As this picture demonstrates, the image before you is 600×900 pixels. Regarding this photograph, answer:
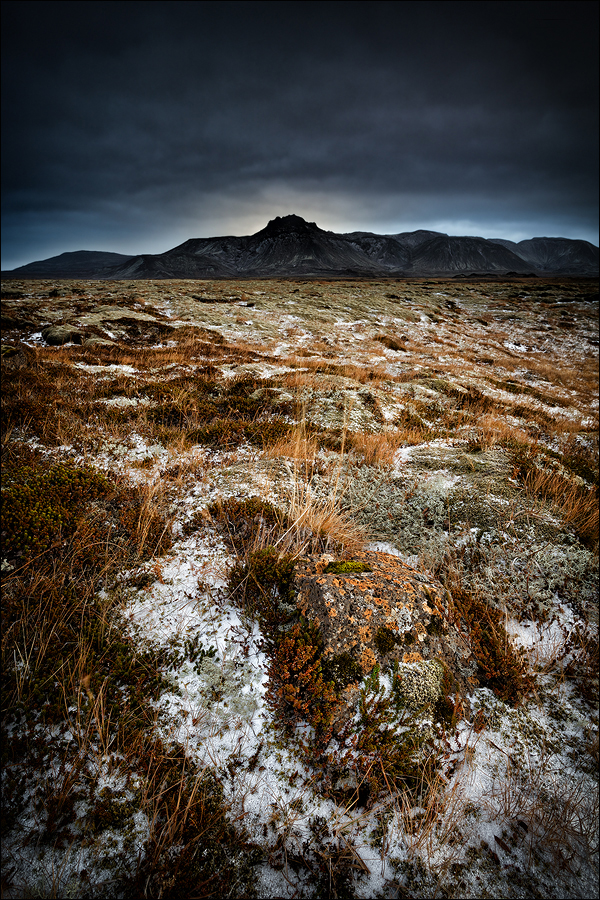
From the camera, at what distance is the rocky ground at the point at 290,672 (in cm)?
196

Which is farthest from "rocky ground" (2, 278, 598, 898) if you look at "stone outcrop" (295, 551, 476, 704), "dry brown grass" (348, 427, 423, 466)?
"dry brown grass" (348, 427, 423, 466)

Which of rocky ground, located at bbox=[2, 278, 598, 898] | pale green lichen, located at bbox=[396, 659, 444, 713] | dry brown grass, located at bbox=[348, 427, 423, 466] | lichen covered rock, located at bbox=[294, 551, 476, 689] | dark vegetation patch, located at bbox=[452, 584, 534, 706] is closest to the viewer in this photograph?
rocky ground, located at bbox=[2, 278, 598, 898]

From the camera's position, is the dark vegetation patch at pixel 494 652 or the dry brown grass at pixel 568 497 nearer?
the dark vegetation patch at pixel 494 652

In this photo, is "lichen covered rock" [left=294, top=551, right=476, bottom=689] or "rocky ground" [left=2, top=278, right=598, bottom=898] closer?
"rocky ground" [left=2, top=278, right=598, bottom=898]

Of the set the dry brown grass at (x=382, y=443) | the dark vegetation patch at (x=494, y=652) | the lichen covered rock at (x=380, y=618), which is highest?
the dry brown grass at (x=382, y=443)

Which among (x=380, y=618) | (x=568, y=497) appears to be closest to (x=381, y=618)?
(x=380, y=618)

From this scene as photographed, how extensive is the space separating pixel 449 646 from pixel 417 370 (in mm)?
14970

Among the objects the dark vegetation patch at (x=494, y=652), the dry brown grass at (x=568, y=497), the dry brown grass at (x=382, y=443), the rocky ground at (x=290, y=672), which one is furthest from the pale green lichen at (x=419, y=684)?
the dry brown grass at (x=382, y=443)

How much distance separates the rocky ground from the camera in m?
1.96

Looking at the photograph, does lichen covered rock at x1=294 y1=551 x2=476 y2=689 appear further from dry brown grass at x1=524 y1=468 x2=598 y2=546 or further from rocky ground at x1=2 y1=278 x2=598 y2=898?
dry brown grass at x1=524 y1=468 x2=598 y2=546

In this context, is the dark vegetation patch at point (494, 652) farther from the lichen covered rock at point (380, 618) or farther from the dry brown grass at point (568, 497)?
the dry brown grass at point (568, 497)

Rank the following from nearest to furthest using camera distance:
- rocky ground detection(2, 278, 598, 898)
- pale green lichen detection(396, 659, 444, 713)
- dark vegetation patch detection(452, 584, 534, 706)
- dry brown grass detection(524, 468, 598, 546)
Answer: rocky ground detection(2, 278, 598, 898) < pale green lichen detection(396, 659, 444, 713) < dark vegetation patch detection(452, 584, 534, 706) < dry brown grass detection(524, 468, 598, 546)

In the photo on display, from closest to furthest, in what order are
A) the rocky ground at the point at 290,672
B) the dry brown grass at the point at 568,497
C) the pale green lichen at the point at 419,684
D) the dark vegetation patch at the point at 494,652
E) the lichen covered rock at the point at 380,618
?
1. the rocky ground at the point at 290,672
2. the pale green lichen at the point at 419,684
3. the lichen covered rock at the point at 380,618
4. the dark vegetation patch at the point at 494,652
5. the dry brown grass at the point at 568,497

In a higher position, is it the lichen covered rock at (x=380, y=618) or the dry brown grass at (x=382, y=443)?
the dry brown grass at (x=382, y=443)
